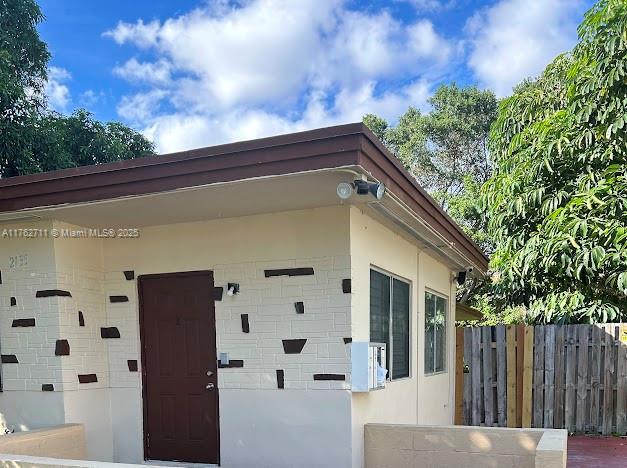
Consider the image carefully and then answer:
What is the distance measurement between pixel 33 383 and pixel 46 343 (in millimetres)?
390

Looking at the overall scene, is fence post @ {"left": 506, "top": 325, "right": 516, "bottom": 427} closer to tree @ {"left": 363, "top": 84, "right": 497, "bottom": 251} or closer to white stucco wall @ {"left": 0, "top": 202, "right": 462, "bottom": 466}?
white stucco wall @ {"left": 0, "top": 202, "right": 462, "bottom": 466}

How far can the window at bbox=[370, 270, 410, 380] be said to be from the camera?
5328 millimetres

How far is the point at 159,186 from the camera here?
4098 mm

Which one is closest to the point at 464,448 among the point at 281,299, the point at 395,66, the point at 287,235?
the point at 281,299

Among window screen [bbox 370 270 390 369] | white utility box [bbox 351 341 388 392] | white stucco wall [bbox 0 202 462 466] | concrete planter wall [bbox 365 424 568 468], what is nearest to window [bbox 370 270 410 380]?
window screen [bbox 370 270 390 369]

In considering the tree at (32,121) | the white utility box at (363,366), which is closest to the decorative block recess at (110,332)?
the white utility box at (363,366)

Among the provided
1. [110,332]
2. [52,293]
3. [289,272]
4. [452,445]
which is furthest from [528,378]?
[52,293]

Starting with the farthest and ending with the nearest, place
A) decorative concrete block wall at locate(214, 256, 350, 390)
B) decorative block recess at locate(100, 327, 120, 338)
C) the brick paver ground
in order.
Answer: the brick paver ground → decorative block recess at locate(100, 327, 120, 338) → decorative concrete block wall at locate(214, 256, 350, 390)

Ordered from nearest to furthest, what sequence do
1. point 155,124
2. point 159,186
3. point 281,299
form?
point 159,186 → point 281,299 → point 155,124

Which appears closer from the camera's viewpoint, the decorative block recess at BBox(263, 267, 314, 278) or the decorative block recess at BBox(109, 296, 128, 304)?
the decorative block recess at BBox(263, 267, 314, 278)

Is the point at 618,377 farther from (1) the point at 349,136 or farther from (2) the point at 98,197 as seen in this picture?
(2) the point at 98,197

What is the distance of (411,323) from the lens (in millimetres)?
6461

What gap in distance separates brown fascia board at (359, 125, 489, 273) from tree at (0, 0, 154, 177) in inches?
285

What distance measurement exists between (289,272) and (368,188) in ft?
4.64
